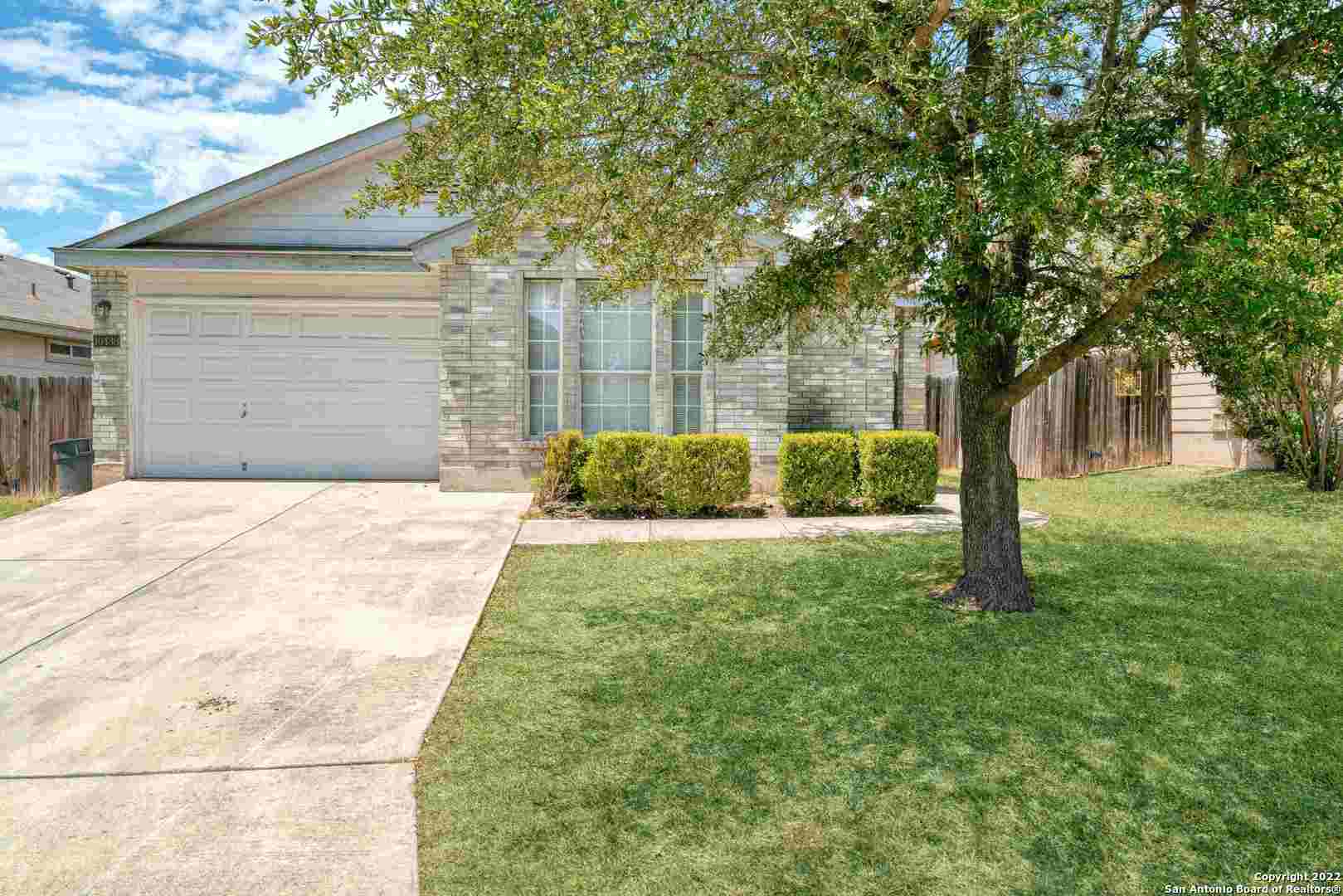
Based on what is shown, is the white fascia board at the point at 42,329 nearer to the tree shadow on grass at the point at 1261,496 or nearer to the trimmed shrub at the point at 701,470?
the trimmed shrub at the point at 701,470

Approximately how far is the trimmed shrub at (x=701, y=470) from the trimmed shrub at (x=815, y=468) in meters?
0.55

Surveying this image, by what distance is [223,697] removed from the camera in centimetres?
418

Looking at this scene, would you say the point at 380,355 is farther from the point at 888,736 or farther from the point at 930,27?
the point at 888,736

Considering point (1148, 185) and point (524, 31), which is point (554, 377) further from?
point (1148, 185)

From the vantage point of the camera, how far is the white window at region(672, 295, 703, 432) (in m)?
11.0

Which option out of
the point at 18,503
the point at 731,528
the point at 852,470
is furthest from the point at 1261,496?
the point at 18,503

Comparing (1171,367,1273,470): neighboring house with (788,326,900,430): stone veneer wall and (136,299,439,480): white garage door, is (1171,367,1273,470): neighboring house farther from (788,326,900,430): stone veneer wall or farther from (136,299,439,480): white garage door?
(136,299,439,480): white garage door

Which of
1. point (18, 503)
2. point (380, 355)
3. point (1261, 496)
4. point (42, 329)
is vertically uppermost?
point (42, 329)

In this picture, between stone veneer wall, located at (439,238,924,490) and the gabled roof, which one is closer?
stone veneer wall, located at (439,238,924,490)

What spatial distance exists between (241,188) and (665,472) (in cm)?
796

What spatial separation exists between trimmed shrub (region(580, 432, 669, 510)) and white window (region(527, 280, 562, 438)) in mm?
1826

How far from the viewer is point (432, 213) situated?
470 inches

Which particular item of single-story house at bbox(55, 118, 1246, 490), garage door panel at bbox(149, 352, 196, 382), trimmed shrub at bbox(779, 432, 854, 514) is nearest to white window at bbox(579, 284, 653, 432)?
single-story house at bbox(55, 118, 1246, 490)

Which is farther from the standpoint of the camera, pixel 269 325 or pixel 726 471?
pixel 269 325
